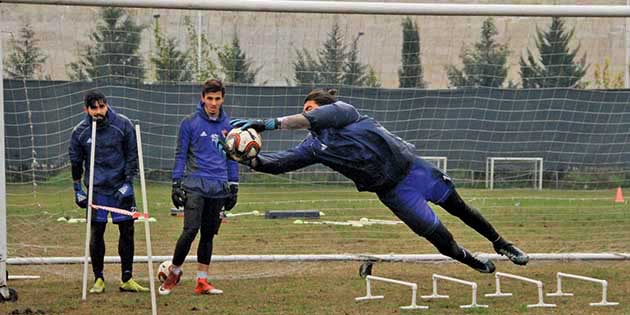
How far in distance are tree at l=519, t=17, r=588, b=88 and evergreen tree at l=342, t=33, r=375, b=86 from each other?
7.92 feet

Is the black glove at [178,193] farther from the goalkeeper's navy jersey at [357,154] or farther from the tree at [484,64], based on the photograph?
the tree at [484,64]

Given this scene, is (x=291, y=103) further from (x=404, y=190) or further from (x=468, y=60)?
(x=404, y=190)

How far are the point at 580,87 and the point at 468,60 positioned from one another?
82.1 inches

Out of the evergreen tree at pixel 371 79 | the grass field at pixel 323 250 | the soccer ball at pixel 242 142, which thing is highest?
the evergreen tree at pixel 371 79

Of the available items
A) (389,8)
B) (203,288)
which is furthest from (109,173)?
(389,8)

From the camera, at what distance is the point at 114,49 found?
13.0 m

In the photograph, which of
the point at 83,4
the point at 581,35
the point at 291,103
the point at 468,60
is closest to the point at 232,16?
the point at 291,103

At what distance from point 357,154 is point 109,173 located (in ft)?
8.99

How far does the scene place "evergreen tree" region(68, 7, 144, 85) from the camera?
12953 millimetres

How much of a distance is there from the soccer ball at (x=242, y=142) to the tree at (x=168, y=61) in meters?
5.34

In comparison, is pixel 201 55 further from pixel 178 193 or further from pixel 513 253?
pixel 513 253

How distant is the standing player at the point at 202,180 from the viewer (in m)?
10.5

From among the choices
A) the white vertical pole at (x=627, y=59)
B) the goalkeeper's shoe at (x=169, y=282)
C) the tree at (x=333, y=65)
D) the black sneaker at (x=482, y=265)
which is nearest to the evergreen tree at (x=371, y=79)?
the tree at (x=333, y=65)

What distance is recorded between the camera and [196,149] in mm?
10578
